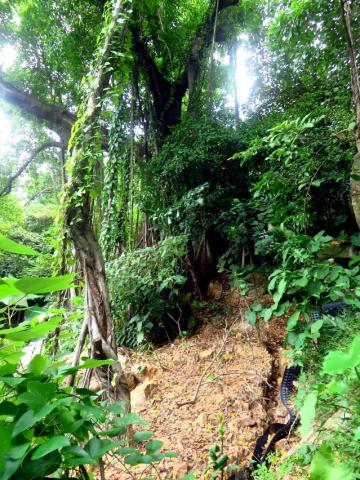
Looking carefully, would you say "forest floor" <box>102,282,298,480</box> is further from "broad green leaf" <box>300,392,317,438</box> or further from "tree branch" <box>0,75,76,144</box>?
"tree branch" <box>0,75,76,144</box>

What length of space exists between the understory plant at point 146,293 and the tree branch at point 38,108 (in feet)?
8.49

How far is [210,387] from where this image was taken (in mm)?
2062

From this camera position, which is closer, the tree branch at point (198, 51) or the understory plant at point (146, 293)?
the understory plant at point (146, 293)

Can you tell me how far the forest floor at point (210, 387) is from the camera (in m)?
1.59

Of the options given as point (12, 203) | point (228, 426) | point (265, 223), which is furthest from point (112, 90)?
point (12, 203)

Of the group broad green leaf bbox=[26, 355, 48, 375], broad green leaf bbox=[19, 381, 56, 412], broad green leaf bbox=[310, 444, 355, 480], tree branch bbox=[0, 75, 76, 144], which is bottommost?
broad green leaf bbox=[310, 444, 355, 480]

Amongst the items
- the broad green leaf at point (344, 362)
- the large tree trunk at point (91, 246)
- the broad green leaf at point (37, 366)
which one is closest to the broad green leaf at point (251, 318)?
the large tree trunk at point (91, 246)

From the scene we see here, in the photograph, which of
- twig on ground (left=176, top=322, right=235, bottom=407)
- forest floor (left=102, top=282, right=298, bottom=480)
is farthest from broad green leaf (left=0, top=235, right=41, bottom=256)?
twig on ground (left=176, top=322, right=235, bottom=407)

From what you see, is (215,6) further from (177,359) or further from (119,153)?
(177,359)

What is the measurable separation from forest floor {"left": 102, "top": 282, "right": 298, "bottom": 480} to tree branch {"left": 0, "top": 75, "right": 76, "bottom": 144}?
11.2 ft

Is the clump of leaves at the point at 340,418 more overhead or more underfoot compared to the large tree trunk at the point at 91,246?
more underfoot

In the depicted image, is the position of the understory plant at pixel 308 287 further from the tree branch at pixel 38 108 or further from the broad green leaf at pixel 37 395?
the tree branch at pixel 38 108

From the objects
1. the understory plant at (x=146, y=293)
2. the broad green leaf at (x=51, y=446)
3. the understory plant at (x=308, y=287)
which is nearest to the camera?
the broad green leaf at (x=51, y=446)

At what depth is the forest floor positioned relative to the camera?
1.59 metres
